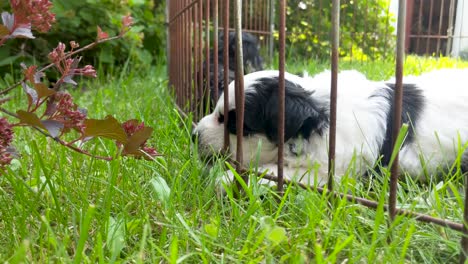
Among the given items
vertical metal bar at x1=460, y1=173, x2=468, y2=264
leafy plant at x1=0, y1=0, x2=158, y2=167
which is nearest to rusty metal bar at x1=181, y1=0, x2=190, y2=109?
leafy plant at x1=0, y1=0, x2=158, y2=167

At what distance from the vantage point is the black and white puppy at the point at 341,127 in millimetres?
1687

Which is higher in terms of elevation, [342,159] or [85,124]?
[85,124]

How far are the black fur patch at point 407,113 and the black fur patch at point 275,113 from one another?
0.72 ft

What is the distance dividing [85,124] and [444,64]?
163 inches

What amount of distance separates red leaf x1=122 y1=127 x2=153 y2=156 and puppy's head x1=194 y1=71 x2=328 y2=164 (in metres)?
0.52

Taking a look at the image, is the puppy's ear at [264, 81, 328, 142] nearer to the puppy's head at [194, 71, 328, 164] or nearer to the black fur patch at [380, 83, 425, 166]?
the puppy's head at [194, 71, 328, 164]

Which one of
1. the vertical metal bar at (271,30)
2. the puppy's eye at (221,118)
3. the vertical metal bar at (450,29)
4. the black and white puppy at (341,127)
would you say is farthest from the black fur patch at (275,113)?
the vertical metal bar at (450,29)

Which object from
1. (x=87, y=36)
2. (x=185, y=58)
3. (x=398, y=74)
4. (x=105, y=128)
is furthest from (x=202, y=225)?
(x=87, y=36)

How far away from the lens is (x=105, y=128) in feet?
3.69

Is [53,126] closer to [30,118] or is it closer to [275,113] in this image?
[30,118]

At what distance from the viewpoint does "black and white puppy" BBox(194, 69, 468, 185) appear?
5.53ft

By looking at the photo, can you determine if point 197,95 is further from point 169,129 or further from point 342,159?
point 342,159

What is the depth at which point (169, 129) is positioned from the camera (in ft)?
6.84

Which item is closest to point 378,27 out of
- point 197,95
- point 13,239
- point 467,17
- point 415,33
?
point 415,33
